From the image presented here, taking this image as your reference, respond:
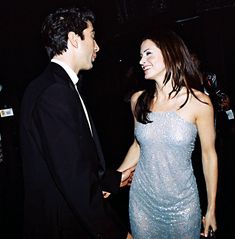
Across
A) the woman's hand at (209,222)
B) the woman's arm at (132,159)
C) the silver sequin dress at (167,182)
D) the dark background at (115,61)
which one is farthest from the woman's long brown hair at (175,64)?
the dark background at (115,61)

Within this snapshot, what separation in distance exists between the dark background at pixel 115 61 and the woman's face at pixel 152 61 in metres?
0.86

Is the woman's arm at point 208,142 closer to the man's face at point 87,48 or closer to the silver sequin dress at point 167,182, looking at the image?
the silver sequin dress at point 167,182

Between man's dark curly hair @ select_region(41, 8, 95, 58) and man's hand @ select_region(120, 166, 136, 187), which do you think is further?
man's hand @ select_region(120, 166, 136, 187)

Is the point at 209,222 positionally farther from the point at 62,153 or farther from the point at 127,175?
the point at 62,153

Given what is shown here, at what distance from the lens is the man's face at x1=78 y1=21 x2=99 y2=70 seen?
1.79 m

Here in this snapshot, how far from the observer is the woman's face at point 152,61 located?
216 centimetres

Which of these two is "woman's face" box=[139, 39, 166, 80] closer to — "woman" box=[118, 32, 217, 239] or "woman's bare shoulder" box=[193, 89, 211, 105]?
"woman" box=[118, 32, 217, 239]

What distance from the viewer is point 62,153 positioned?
4.58ft

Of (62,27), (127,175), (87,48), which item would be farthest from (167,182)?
(62,27)

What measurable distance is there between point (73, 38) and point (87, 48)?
0.11m

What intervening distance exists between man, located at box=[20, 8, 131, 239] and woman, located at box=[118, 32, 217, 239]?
0.51 metres

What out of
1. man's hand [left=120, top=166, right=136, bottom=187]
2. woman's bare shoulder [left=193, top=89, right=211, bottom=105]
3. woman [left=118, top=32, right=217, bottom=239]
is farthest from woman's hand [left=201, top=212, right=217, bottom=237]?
woman's bare shoulder [left=193, top=89, right=211, bottom=105]

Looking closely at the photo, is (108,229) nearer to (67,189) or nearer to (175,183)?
(67,189)

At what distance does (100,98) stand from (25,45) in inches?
97.7
